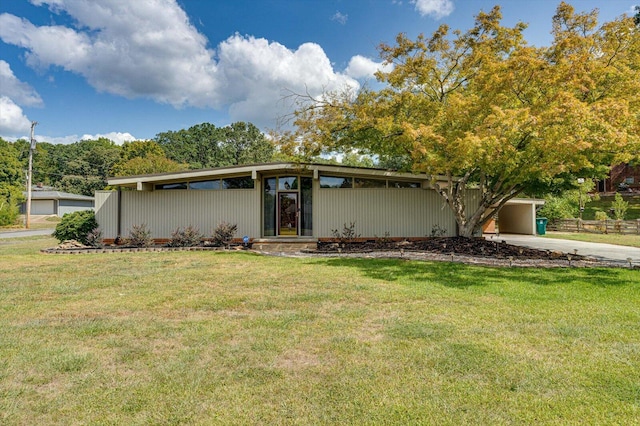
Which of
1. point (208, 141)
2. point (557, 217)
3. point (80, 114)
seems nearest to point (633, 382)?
→ point (557, 217)

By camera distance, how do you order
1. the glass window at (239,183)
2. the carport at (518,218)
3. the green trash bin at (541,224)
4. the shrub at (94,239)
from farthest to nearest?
the green trash bin at (541,224), the carport at (518,218), the glass window at (239,183), the shrub at (94,239)

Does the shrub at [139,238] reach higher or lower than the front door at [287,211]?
lower

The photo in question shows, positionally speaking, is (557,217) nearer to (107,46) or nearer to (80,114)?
(107,46)

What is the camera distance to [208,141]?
57906mm

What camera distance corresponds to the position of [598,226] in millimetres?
20281

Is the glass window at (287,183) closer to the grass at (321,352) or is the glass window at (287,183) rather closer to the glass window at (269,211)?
the glass window at (269,211)

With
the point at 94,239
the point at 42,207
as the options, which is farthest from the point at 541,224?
the point at 42,207

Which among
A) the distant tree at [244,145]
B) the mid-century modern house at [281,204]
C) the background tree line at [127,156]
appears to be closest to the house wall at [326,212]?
the mid-century modern house at [281,204]

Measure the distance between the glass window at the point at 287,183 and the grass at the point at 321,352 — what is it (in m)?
7.55

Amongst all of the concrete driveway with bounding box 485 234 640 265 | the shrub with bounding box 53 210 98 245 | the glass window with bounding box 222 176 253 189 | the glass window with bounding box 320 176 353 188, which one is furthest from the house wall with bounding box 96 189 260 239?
the concrete driveway with bounding box 485 234 640 265

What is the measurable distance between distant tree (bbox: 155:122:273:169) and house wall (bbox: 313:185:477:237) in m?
30.0

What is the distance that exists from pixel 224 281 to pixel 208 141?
5591 cm

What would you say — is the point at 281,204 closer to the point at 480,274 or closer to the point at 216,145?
the point at 480,274

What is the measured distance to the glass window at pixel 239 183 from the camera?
528 inches
